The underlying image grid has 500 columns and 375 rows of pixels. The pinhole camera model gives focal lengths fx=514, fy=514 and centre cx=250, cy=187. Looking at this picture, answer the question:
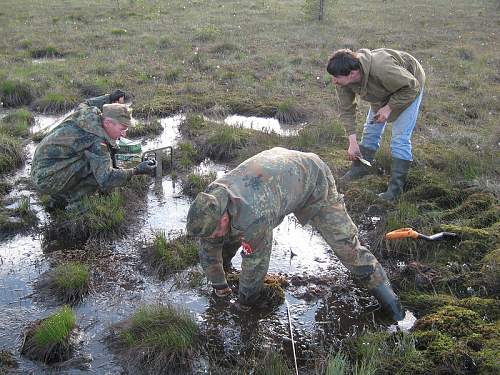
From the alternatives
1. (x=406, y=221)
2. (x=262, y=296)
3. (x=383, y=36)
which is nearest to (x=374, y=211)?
(x=406, y=221)

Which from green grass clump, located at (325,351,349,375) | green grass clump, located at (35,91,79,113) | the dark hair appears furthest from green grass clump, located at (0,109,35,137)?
green grass clump, located at (325,351,349,375)

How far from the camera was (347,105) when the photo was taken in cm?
594

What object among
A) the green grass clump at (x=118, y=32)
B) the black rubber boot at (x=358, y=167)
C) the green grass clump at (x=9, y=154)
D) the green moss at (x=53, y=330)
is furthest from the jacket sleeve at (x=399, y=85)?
the green grass clump at (x=118, y=32)

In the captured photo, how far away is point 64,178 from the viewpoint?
5672 millimetres

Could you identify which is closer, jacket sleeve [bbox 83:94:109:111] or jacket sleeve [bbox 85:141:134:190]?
jacket sleeve [bbox 85:141:134:190]

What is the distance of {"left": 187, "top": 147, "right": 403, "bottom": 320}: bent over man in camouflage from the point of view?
11.7ft

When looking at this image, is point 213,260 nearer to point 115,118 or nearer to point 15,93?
point 115,118

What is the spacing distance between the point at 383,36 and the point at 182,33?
5760mm

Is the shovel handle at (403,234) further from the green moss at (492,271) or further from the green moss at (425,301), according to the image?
the green moss at (492,271)

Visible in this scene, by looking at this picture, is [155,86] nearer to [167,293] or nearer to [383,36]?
[167,293]

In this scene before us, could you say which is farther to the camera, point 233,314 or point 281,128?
point 281,128

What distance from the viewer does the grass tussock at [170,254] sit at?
16.3ft

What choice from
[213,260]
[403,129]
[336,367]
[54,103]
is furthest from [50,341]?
[54,103]

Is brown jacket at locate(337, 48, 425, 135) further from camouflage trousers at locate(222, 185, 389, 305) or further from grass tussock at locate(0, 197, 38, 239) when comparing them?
grass tussock at locate(0, 197, 38, 239)
